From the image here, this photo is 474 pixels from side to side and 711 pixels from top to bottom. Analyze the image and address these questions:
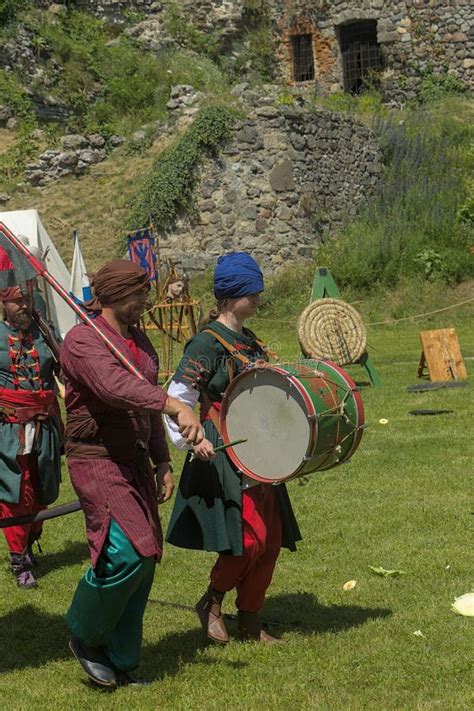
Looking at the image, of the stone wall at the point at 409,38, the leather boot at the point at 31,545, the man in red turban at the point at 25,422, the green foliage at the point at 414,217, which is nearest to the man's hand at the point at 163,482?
the man in red turban at the point at 25,422

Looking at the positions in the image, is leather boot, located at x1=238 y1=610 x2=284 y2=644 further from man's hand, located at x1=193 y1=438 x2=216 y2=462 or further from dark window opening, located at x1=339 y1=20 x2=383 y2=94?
dark window opening, located at x1=339 y1=20 x2=383 y2=94

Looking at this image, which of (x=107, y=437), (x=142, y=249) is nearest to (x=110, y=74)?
(x=142, y=249)

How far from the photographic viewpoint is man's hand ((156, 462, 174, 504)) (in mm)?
4973

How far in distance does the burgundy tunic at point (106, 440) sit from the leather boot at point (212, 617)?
70 centimetres

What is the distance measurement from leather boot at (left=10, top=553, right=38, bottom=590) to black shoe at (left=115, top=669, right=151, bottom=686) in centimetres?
199

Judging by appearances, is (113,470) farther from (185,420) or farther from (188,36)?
(188,36)

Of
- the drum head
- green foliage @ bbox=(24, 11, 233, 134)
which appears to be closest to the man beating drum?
the drum head

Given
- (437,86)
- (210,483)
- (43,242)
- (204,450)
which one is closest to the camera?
(204,450)

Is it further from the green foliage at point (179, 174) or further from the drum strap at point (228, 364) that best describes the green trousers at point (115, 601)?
the green foliage at point (179, 174)

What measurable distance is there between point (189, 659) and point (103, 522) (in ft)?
3.17

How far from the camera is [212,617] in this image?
539cm

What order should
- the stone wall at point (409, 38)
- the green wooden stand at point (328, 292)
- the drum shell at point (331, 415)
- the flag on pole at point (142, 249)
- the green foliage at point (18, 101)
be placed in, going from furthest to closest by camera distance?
the stone wall at point (409, 38)
the green foliage at point (18, 101)
the flag on pole at point (142, 249)
the green wooden stand at point (328, 292)
the drum shell at point (331, 415)

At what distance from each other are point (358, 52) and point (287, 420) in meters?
25.4

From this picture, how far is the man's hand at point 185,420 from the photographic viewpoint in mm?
4414
